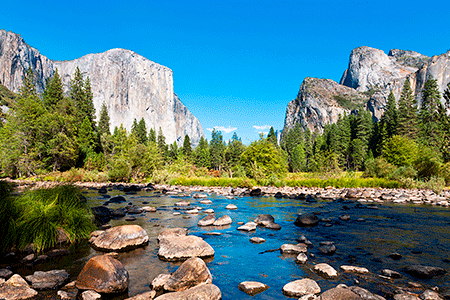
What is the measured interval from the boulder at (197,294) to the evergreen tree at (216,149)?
264 feet

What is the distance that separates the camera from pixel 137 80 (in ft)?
582

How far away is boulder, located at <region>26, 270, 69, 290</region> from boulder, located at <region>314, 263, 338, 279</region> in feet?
18.2

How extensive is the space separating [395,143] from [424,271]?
142ft

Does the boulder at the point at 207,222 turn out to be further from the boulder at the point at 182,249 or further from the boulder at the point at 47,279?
the boulder at the point at 47,279

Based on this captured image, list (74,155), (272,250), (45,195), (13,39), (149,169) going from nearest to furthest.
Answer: (272,250) < (45,195) < (149,169) < (74,155) < (13,39)

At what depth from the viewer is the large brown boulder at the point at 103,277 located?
15.3 feet

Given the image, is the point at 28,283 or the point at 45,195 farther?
the point at 45,195

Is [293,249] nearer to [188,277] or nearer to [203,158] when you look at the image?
[188,277]

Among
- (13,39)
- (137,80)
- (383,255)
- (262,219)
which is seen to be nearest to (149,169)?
(262,219)

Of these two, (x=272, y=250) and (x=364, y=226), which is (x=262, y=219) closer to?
(x=272, y=250)

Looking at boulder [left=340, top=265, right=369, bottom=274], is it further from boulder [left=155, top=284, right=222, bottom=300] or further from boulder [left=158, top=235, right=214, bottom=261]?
boulder [left=158, top=235, right=214, bottom=261]

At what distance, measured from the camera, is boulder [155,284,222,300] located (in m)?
4.21

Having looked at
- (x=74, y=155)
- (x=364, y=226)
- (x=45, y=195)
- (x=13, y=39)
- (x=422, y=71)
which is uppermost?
(x=13, y=39)

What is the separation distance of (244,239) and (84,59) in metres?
213
